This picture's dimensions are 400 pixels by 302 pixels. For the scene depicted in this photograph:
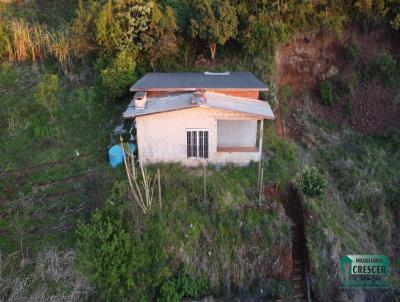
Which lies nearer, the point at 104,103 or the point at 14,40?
the point at 104,103

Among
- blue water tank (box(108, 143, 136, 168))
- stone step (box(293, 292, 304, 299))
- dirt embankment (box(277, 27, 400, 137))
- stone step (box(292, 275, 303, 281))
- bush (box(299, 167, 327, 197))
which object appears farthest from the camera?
dirt embankment (box(277, 27, 400, 137))

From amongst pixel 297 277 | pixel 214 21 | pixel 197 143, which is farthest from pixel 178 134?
pixel 214 21

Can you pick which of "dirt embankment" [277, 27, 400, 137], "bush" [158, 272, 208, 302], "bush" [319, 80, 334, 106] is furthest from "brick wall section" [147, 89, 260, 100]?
"bush" [158, 272, 208, 302]

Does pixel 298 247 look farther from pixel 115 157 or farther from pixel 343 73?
pixel 343 73

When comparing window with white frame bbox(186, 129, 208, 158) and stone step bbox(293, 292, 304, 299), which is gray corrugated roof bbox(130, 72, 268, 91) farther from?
stone step bbox(293, 292, 304, 299)

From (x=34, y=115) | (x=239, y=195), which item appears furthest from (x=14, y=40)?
(x=239, y=195)

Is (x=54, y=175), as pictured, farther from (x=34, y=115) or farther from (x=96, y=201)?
(x=34, y=115)

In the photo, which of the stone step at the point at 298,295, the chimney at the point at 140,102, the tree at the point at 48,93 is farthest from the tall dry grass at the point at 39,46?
the stone step at the point at 298,295
